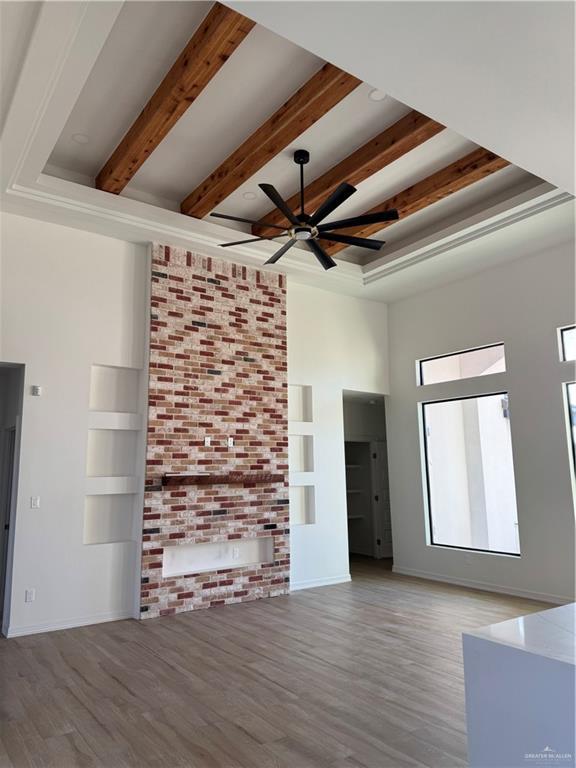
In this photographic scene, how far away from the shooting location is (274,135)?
4.30 m

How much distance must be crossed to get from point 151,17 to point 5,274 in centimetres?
260

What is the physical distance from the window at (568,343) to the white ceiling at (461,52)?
308cm

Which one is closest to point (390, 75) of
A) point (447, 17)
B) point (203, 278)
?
point (447, 17)

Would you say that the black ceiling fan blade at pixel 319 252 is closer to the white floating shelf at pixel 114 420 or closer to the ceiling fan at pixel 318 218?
the ceiling fan at pixel 318 218

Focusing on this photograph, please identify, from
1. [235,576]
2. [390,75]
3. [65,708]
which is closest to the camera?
[390,75]

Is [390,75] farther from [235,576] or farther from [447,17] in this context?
[235,576]

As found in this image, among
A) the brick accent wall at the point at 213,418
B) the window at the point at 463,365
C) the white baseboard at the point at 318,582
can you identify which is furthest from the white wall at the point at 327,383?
the window at the point at 463,365

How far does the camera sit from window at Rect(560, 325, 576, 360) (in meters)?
5.68

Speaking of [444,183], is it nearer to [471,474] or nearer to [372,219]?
[372,219]

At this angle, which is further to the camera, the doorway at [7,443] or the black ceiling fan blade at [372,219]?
the doorway at [7,443]

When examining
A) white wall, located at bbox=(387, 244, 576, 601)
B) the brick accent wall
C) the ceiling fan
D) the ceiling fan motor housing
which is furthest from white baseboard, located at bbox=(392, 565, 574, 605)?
the ceiling fan motor housing

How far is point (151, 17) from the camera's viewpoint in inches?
132

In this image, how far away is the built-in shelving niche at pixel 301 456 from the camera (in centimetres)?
648

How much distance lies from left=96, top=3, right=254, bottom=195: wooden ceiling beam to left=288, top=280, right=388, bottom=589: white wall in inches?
105
